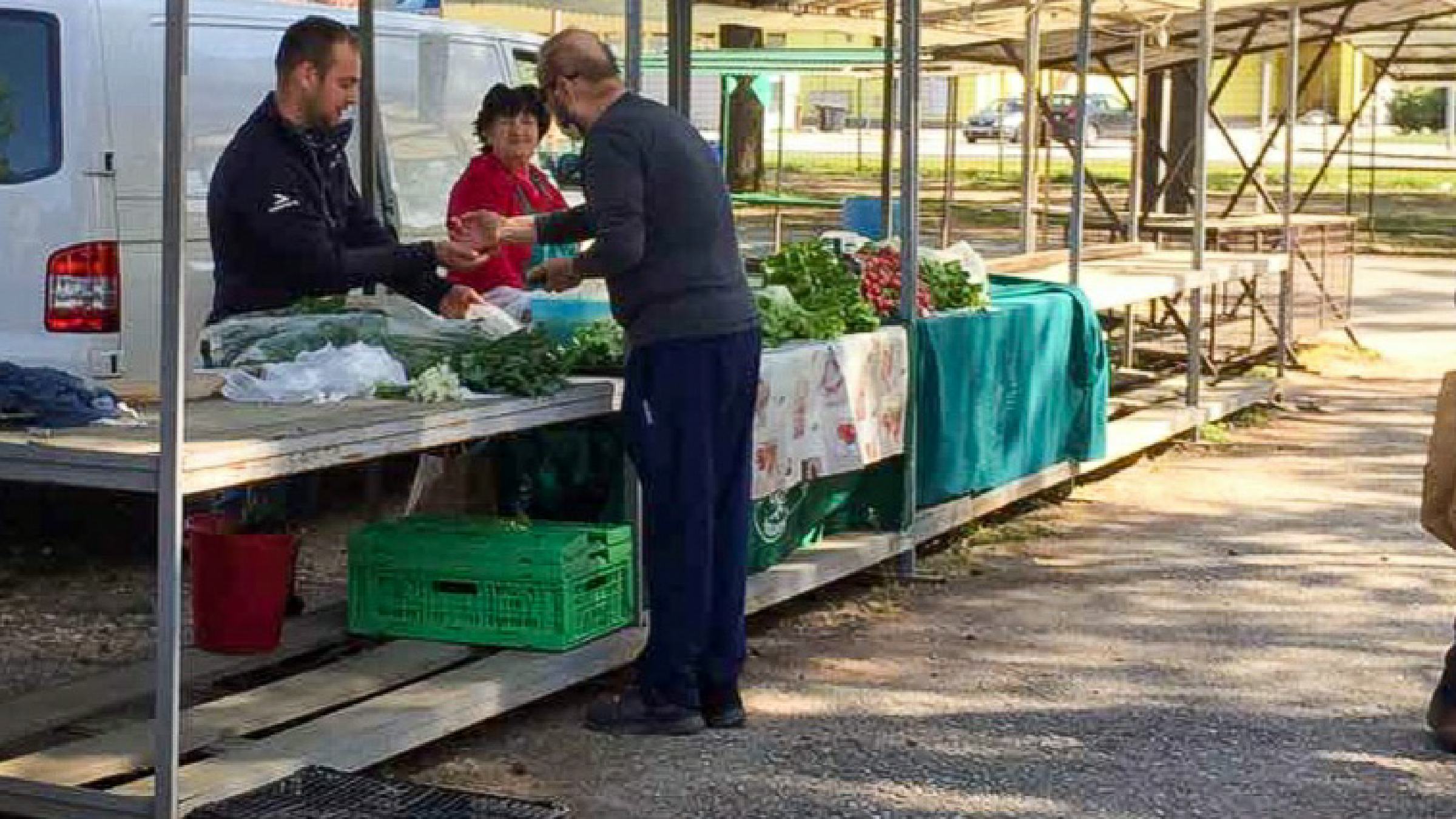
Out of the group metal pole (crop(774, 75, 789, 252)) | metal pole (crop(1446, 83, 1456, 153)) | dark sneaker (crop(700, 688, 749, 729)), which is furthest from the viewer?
metal pole (crop(1446, 83, 1456, 153))

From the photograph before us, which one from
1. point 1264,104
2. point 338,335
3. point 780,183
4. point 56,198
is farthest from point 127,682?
point 780,183

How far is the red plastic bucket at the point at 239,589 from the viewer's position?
602 centimetres

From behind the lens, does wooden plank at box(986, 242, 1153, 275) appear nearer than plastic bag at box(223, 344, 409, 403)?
No

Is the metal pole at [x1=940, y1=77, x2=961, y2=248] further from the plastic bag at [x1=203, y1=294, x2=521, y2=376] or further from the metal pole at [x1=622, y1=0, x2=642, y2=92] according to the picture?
the plastic bag at [x1=203, y1=294, x2=521, y2=376]

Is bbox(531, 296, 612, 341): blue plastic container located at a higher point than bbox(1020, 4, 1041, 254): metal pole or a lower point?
lower

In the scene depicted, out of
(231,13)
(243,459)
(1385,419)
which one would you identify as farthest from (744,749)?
(1385,419)

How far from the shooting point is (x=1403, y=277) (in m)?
23.2

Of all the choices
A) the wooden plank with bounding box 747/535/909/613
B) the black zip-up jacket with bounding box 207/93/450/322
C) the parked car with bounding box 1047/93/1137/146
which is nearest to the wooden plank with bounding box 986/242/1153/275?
the parked car with bounding box 1047/93/1137/146

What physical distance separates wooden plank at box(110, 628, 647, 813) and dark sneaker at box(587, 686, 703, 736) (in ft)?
0.39

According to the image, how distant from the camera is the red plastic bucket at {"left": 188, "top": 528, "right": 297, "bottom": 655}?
6.02m

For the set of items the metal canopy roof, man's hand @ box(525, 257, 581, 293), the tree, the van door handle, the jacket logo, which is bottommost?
man's hand @ box(525, 257, 581, 293)

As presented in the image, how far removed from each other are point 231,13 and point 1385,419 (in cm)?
774

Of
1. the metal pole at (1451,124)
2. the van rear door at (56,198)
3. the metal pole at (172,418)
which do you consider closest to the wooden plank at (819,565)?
the van rear door at (56,198)

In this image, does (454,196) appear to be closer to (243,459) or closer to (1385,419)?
(243,459)
